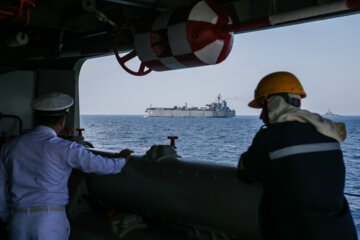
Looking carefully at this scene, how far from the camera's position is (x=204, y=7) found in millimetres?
2297

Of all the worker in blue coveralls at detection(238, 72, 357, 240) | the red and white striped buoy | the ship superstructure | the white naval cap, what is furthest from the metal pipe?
the ship superstructure

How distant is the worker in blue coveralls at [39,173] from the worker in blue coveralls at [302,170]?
1.00 m

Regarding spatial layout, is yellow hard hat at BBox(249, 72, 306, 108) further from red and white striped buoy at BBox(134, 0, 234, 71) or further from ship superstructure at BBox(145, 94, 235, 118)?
ship superstructure at BBox(145, 94, 235, 118)

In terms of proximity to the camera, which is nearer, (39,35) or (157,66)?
(157,66)

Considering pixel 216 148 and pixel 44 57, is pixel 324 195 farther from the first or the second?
pixel 216 148

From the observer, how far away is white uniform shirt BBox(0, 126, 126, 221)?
5.96 feet

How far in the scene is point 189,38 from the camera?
227 cm

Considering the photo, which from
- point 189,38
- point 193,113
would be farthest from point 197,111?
point 189,38

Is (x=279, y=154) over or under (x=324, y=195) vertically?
over

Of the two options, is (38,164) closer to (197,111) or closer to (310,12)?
(310,12)

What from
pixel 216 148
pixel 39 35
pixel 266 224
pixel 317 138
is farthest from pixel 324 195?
pixel 216 148

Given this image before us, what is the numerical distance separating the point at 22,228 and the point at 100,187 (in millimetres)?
891

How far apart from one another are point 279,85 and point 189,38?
0.88m

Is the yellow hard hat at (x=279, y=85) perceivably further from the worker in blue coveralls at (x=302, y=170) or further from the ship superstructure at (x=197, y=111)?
the ship superstructure at (x=197, y=111)
